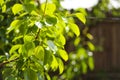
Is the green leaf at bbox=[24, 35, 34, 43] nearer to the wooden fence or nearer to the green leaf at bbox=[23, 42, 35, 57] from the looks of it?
the green leaf at bbox=[23, 42, 35, 57]

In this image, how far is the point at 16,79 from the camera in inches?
62.1

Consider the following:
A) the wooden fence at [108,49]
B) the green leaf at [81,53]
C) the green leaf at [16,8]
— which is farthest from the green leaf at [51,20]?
the wooden fence at [108,49]

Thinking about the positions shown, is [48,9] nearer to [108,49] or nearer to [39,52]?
[39,52]

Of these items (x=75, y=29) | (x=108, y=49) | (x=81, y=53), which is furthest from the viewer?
(x=108, y=49)

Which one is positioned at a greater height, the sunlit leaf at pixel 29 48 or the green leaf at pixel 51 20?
the green leaf at pixel 51 20

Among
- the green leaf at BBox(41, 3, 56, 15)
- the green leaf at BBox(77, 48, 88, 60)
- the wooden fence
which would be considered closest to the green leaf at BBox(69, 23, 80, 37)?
the green leaf at BBox(41, 3, 56, 15)

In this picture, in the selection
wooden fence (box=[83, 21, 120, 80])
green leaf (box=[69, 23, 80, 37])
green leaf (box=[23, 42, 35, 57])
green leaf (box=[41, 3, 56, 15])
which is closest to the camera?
green leaf (box=[23, 42, 35, 57])

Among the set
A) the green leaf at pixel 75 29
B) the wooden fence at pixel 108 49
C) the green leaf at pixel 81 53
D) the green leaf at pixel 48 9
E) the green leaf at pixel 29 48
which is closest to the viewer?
the green leaf at pixel 29 48

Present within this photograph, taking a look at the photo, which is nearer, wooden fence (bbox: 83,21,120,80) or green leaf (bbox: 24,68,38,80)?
green leaf (bbox: 24,68,38,80)

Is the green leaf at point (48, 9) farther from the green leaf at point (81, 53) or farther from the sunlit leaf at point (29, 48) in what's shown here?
the green leaf at point (81, 53)

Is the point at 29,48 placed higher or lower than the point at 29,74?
higher

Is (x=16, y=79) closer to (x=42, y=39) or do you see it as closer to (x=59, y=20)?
(x=42, y=39)

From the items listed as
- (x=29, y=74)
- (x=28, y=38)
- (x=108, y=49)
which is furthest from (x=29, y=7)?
(x=108, y=49)

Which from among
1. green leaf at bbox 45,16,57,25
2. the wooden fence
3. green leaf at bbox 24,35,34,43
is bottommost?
the wooden fence
